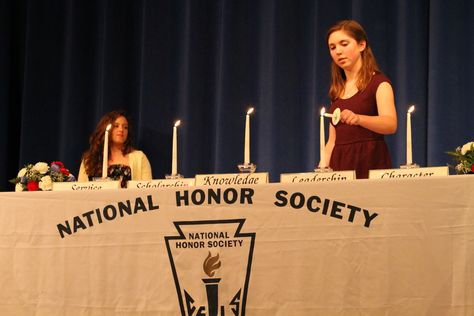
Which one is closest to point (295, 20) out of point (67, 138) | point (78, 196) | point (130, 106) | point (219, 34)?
point (219, 34)

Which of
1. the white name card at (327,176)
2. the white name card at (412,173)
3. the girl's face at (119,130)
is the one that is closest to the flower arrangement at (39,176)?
the white name card at (327,176)

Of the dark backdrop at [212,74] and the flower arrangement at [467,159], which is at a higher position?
the dark backdrop at [212,74]

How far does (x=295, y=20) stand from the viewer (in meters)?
4.61

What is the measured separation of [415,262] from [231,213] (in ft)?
1.93

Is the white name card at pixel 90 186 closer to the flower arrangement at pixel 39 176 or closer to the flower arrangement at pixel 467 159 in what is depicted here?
the flower arrangement at pixel 39 176

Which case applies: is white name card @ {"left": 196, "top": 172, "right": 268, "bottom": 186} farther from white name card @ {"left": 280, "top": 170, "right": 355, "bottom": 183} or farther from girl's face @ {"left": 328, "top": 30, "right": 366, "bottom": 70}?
girl's face @ {"left": 328, "top": 30, "right": 366, "bottom": 70}

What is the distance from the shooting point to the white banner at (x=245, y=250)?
2.10 metres

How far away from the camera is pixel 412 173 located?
2266 millimetres

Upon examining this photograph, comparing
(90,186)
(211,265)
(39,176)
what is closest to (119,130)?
(39,176)

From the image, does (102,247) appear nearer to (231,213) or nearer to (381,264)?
(231,213)

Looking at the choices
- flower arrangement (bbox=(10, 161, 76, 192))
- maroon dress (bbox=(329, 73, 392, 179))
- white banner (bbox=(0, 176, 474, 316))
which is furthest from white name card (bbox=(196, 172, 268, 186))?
flower arrangement (bbox=(10, 161, 76, 192))

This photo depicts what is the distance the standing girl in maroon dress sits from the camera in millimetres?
3020

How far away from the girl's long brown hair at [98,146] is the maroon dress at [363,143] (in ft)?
6.44

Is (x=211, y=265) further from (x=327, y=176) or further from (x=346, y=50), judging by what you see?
(x=346, y=50)
